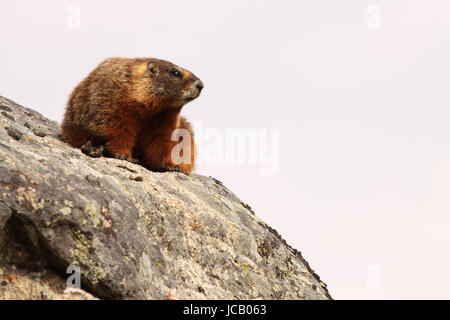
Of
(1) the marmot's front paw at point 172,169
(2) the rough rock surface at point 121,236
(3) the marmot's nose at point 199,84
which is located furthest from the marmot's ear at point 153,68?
(2) the rough rock surface at point 121,236

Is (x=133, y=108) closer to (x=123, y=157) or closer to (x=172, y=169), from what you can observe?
(x=123, y=157)

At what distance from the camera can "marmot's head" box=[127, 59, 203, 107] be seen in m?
10.6

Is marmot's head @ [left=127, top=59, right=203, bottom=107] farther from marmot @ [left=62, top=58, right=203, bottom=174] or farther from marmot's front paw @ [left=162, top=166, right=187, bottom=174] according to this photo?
marmot's front paw @ [left=162, top=166, right=187, bottom=174]

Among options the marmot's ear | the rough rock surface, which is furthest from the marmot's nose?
→ the rough rock surface

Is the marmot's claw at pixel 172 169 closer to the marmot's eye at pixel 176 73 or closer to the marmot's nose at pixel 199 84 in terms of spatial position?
the marmot's nose at pixel 199 84

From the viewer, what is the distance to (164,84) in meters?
10.8

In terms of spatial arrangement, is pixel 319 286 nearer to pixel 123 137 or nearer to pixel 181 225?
pixel 181 225

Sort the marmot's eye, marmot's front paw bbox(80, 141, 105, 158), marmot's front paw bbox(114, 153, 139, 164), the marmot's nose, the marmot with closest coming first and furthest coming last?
marmot's front paw bbox(80, 141, 105, 158) < marmot's front paw bbox(114, 153, 139, 164) < the marmot < the marmot's nose < the marmot's eye

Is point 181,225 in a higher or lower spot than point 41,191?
lower

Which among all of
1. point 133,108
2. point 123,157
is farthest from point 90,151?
point 133,108

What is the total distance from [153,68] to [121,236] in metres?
4.80
